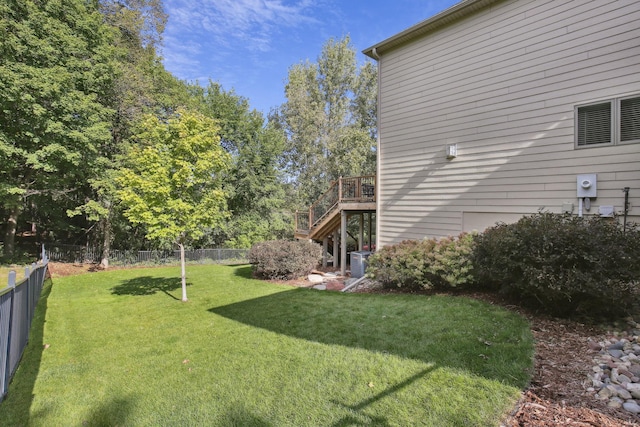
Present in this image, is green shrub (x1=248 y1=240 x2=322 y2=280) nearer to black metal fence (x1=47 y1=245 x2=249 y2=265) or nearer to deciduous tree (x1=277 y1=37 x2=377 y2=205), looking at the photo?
black metal fence (x1=47 y1=245 x2=249 y2=265)

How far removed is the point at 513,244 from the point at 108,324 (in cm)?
703

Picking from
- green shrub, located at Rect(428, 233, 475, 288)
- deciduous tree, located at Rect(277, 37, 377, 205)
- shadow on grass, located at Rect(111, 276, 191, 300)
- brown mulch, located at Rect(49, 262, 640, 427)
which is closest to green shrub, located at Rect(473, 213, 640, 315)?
brown mulch, located at Rect(49, 262, 640, 427)

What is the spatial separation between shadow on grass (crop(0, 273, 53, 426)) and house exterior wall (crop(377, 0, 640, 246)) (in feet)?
25.6

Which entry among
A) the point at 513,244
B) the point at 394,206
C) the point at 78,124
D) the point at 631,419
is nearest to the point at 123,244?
the point at 78,124

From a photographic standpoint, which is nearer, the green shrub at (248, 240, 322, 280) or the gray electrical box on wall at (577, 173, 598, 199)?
the gray electrical box on wall at (577, 173, 598, 199)

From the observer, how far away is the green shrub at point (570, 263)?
386 cm

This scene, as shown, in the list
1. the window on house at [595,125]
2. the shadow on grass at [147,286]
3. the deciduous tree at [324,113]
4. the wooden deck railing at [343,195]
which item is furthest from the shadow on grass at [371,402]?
the deciduous tree at [324,113]

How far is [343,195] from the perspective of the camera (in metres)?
11.6

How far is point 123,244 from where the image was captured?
1798 cm

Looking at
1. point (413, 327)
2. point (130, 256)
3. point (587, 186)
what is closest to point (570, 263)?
point (413, 327)

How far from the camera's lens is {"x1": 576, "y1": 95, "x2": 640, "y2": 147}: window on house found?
536cm

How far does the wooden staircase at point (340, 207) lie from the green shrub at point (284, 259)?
1.83m

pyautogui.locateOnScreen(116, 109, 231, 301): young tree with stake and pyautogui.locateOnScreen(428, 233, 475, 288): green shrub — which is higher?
pyautogui.locateOnScreen(116, 109, 231, 301): young tree with stake

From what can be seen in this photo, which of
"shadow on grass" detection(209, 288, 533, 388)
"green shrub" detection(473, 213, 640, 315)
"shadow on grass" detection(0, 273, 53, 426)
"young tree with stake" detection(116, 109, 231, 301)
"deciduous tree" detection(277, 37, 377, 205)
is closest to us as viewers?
"shadow on grass" detection(0, 273, 53, 426)
